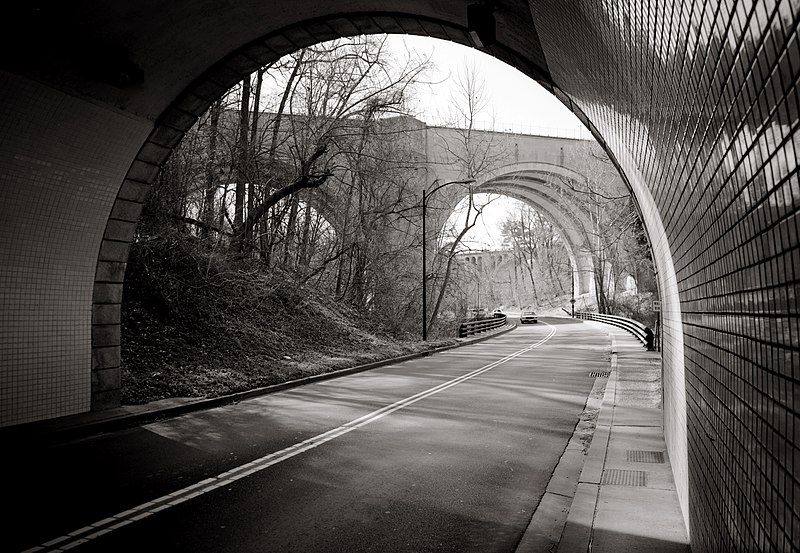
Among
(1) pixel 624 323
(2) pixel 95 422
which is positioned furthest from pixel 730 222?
(1) pixel 624 323

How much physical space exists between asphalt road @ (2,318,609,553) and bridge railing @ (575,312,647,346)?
1555cm

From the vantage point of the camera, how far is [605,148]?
26.9ft

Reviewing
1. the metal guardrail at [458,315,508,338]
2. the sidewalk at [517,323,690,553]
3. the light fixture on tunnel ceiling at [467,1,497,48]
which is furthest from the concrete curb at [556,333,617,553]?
the metal guardrail at [458,315,508,338]

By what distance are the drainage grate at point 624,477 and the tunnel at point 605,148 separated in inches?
24.8

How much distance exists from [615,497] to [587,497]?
10.0 inches

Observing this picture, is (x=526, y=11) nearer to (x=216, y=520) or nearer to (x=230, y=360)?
(x=216, y=520)

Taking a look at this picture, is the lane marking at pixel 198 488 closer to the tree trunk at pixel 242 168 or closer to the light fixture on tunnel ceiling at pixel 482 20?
the light fixture on tunnel ceiling at pixel 482 20

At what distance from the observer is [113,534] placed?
4.80 m

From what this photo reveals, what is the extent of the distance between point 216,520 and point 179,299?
1200 centimetres

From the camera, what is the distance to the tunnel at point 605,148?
70.0 inches

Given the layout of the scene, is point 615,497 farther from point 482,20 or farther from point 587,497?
point 482,20

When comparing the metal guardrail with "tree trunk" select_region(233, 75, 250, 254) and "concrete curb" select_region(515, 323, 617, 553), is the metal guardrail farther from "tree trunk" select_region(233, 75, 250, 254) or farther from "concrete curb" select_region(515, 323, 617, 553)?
"concrete curb" select_region(515, 323, 617, 553)

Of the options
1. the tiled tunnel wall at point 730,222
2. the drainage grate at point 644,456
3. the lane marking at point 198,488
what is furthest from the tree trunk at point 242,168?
the tiled tunnel wall at point 730,222

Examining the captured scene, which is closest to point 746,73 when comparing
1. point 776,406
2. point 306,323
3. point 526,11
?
point 776,406
